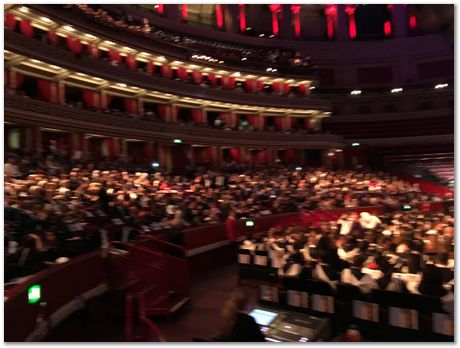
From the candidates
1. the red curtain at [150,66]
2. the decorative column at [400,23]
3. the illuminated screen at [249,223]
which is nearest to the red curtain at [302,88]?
the decorative column at [400,23]

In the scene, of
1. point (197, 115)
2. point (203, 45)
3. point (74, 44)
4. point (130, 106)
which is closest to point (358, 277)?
point (74, 44)

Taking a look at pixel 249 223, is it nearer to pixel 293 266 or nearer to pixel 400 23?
pixel 293 266

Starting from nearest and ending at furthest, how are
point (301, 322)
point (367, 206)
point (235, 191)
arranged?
point (301, 322) → point (235, 191) → point (367, 206)

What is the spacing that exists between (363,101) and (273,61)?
9.16 meters

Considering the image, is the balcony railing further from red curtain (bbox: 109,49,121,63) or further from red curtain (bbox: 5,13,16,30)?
red curtain (bbox: 109,49,121,63)

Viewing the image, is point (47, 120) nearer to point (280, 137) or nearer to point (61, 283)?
point (61, 283)

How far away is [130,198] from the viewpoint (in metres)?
12.4

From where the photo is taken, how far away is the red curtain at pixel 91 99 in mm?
23450

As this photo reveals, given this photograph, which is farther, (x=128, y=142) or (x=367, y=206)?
(x=128, y=142)

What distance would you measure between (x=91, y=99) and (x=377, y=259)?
66.3 ft

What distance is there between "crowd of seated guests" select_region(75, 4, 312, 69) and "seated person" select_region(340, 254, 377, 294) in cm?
2015

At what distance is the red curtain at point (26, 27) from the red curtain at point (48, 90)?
7.29 feet

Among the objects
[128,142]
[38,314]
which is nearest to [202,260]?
[38,314]

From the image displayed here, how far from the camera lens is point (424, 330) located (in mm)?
5840
